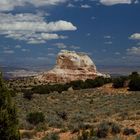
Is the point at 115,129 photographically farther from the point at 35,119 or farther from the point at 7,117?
the point at 35,119

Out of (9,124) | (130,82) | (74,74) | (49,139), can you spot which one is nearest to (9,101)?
(9,124)

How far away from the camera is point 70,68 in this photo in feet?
452

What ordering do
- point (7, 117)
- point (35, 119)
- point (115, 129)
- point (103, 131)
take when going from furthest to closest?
point (35, 119), point (115, 129), point (103, 131), point (7, 117)

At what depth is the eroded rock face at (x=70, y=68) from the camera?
13400cm

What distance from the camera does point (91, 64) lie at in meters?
140

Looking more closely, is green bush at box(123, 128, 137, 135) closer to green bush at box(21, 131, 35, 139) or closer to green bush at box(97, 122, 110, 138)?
green bush at box(97, 122, 110, 138)

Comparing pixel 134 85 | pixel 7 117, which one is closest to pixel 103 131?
pixel 7 117

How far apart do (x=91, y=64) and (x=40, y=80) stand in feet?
52.2

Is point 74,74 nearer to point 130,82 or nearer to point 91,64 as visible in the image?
point 91,64

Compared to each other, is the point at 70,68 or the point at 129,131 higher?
the point at 70,68

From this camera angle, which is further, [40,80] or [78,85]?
[40,80]

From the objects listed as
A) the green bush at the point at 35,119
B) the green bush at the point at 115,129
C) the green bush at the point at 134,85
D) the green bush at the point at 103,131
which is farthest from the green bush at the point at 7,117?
the green bush at the point at 134,85

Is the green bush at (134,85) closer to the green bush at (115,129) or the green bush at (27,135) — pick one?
the green bush at (115,129)

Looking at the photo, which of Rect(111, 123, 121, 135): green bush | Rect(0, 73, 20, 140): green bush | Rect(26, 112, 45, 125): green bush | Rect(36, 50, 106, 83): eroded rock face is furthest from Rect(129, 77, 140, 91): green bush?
Rect(36, 50, 106, 83): eroded rock face
